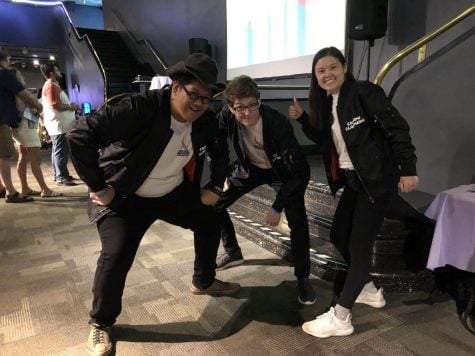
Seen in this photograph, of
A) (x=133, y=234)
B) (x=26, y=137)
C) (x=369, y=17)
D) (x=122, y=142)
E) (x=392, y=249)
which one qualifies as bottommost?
(x=392, y=249)

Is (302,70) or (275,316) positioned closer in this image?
(275,316)

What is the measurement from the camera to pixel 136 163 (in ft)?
5.42

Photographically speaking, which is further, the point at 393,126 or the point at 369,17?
the point at 369,17

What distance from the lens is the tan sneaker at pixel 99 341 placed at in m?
1.63

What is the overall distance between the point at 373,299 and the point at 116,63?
9038 millimetres

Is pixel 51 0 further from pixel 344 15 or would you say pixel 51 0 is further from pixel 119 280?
pixel 119 280

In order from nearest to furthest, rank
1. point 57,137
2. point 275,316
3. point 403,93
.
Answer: point 275,316
point 403,93
point 57,137

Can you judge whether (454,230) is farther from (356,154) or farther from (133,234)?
(133,234)

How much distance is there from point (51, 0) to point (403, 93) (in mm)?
13837

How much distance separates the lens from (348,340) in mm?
1732

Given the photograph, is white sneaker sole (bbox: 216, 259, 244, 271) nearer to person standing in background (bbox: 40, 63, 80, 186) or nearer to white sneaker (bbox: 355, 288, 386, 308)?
white sneaker (bbox: 355, 288, 386, 308)

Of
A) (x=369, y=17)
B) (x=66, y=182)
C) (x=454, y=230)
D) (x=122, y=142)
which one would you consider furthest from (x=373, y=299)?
(x=66, y=182)

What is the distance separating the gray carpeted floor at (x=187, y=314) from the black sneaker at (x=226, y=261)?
1.9 inches

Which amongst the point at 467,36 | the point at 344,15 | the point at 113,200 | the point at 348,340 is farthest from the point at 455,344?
the point at 344,15
